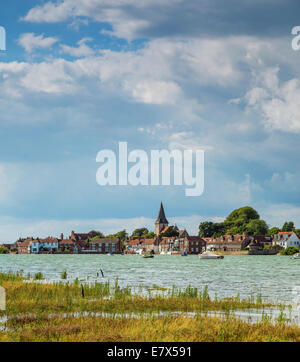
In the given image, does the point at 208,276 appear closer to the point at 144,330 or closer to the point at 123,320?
the point at 123,320

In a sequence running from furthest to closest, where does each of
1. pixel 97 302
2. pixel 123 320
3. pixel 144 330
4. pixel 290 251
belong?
pixel 290 251 → pixel 97 302 → pixel 123 320 → pixel 144 330

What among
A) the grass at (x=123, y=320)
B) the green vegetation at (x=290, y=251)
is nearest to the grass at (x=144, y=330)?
the grass at (x=123, y=320)

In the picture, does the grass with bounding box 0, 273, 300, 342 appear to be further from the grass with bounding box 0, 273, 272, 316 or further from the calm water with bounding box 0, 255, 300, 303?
the calm water with bounding box 0, 255, 300, 303

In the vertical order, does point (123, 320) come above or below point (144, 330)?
below

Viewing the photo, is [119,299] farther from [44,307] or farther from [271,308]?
[271,308]

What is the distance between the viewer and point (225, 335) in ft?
56.3

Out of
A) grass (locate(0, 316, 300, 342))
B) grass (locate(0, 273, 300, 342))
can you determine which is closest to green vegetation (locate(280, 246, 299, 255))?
grass (locate(0, 273, 300, 342))

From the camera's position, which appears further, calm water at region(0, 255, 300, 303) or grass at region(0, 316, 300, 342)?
calm water at region(0, 255, 300, 303)

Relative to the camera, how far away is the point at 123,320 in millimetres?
20016

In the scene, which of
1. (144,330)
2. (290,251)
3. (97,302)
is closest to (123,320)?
(144,330)

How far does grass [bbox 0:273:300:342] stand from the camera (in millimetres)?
16484
